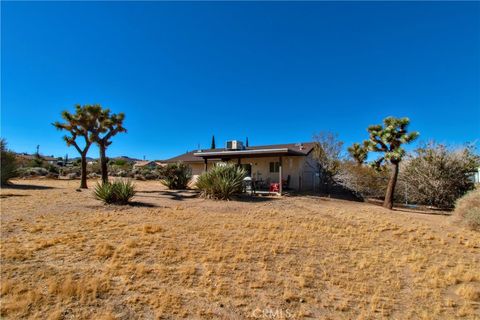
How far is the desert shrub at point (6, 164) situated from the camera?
18.8 meters

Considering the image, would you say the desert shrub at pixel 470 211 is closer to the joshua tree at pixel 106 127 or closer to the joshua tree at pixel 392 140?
the joshua tree at pixel 392 140

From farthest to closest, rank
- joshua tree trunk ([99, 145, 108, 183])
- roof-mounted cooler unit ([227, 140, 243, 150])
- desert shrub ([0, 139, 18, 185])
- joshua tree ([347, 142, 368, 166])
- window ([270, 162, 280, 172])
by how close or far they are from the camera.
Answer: joshua tree ([347, 142, 368, 166]) → roof-mounted cooler unit ([227, 140, 243, 150]) → window ([270, 162, 280, 172]) → desert shrub ([0, 139, 18, 185]) → joshua tree trunk ([99, 145, 108, 183])

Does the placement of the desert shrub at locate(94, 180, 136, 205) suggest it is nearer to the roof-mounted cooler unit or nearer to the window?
the roof-mounted cooler unit

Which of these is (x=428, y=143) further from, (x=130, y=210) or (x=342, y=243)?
(x=130, y=210)

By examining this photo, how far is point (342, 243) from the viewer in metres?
7.32

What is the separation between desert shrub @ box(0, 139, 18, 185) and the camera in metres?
18.8

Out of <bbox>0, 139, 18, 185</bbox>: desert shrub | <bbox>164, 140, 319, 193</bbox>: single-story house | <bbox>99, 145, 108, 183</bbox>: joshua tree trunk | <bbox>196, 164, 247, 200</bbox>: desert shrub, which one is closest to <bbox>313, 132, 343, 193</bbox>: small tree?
<bbox>164, 140, 319, 193</bbox>: single-story house

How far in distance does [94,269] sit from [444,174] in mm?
18733

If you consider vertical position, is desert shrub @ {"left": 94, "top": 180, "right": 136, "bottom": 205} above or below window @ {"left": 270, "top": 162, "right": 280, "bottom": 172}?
below

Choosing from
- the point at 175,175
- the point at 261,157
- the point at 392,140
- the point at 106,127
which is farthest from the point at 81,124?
the point at 392,140

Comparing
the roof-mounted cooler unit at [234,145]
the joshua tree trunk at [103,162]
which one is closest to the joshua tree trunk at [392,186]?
the roof-mounted cooler unit at [234,145]

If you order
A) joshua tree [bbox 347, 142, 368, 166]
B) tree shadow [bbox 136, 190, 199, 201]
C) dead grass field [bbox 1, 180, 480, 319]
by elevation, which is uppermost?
joshua tree [bbox 347, 142, 368, 166]

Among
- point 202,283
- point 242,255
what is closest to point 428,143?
point 242,255

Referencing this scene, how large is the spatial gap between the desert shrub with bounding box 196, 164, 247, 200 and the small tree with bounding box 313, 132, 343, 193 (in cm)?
936
